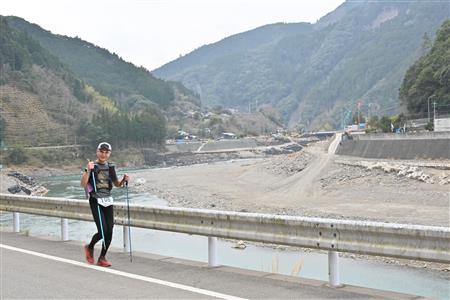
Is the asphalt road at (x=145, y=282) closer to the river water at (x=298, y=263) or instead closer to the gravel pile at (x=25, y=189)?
the river water at (x=298, y=263)

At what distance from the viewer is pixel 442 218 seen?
2381 centimetres

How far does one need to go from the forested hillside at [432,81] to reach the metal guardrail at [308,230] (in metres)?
57.2

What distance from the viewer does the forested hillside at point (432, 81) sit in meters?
64.6

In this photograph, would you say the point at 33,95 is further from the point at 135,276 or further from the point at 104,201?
the point at 135,276

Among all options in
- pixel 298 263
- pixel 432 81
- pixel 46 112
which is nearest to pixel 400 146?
pixel 432 81

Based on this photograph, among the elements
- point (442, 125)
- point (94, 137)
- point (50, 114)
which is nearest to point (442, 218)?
point (442, 125)

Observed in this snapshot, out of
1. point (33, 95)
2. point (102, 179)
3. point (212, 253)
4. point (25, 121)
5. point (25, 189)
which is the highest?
point (33, 95)

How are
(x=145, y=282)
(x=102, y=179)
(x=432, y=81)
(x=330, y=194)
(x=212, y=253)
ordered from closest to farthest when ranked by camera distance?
(x=145, y=282) < (x=212, y=253) < (x=102, y=179) < (x=330, y=194) < (x=432, y=81)

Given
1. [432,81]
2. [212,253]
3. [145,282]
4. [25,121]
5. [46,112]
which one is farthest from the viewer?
[46,112]

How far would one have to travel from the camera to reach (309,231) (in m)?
6.67

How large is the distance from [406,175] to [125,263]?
33.7 m

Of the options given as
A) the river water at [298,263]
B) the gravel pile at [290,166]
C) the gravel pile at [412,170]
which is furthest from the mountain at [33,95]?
the river water at [298,263]

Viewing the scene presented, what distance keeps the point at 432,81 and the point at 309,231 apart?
67066 millimetres

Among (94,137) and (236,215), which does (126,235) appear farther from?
(94,137)
